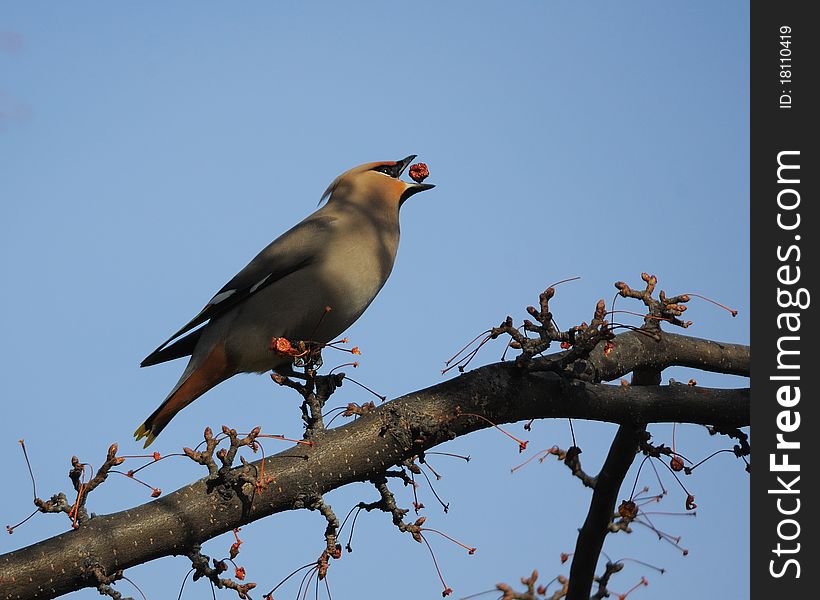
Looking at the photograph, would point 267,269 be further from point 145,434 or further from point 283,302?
point 145,434

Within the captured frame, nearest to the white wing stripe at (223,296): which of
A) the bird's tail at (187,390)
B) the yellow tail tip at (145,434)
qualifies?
the bird's tail at (187,390)

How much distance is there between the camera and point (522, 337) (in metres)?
2.80

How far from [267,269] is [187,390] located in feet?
2.02

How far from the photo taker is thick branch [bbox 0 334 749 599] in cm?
236

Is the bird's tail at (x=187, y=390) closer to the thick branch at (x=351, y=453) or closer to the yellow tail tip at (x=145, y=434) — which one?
the yellow tail tip at (x=145, y=434)

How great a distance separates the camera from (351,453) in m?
2.67

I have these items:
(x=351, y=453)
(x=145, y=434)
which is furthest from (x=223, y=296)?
(x=351, y=453)

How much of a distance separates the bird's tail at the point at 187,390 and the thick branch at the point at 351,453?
58.8 inches

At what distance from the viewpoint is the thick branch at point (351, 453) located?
236 cm

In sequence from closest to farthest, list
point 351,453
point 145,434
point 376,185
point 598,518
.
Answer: point 351,453, point 598,518, point 145,434, point 376,185

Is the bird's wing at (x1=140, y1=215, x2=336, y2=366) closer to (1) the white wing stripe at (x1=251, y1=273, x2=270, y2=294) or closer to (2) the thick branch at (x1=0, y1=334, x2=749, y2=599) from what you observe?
(1) the white wing stripe at (x1=251, y1=273, x2=270, y2=294)

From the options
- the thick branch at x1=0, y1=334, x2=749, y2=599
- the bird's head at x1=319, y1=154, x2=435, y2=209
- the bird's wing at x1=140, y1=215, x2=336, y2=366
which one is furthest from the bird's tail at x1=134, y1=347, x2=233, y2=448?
the thick branch at x1=0, y1=334, x2=749, y2=599

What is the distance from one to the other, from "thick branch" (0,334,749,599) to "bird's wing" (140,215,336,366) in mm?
1599
